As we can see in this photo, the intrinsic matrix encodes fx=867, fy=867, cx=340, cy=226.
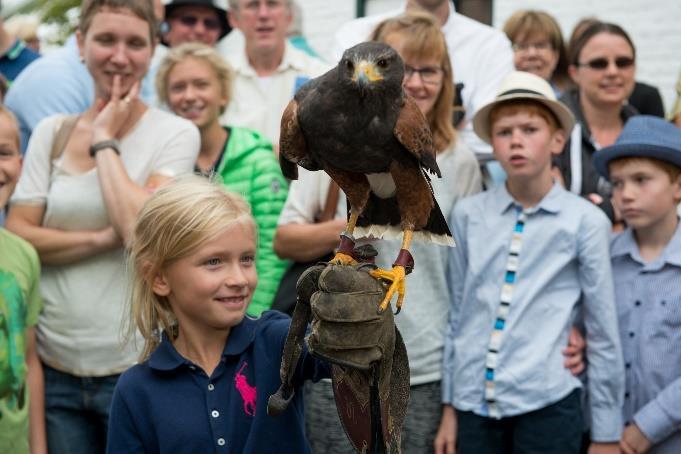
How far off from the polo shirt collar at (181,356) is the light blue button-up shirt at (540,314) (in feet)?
3.71

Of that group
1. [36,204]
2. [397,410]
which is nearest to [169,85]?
[36,204]

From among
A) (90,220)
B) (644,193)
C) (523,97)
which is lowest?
(90,220)

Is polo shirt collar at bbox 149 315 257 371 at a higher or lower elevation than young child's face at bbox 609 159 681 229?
lower

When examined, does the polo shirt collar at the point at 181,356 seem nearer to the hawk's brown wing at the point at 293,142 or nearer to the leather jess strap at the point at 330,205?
the hawk's brown wing at the point at 293,142

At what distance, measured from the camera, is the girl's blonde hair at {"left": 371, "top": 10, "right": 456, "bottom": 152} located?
3443 mm

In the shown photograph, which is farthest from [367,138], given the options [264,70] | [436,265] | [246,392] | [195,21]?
[195,21]

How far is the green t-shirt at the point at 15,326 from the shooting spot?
2.89m

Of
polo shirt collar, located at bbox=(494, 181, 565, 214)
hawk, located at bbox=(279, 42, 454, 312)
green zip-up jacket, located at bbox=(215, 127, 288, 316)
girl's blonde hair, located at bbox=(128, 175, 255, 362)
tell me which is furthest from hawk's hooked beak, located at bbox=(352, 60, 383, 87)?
green zip-up jacket, located at bbox=(215, 127, 288, 316)

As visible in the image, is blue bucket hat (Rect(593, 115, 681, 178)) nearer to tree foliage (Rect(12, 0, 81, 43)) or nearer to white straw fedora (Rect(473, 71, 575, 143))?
white straw fedora (Rect(473, 71, 575, 143))

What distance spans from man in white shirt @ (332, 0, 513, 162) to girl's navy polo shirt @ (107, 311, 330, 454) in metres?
1.96

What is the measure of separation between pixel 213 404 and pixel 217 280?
34 cm

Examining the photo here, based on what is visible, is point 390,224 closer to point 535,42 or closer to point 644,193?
point 644,193

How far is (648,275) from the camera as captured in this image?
3.42 m

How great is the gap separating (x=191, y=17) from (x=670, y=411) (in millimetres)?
3451
